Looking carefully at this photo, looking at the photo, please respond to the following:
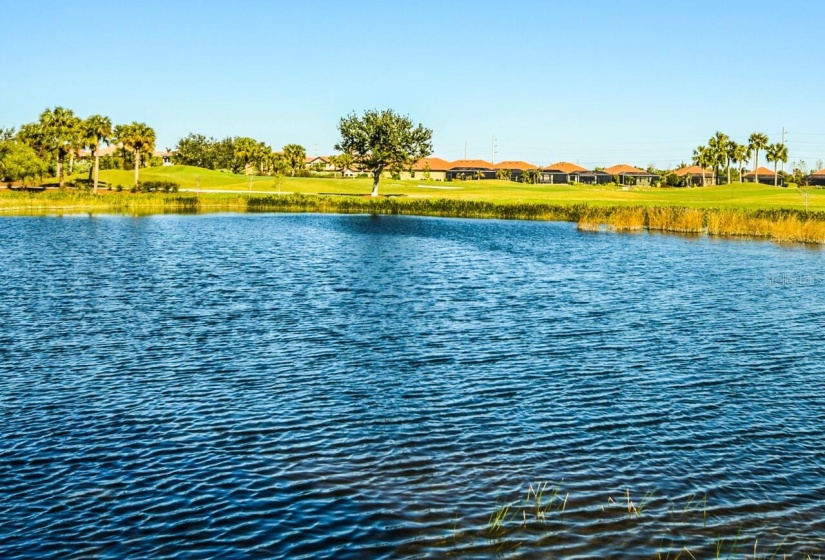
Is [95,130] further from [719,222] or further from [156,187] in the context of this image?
[719,222]

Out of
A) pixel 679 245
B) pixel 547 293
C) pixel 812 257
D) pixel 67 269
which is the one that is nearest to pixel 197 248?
pixel 67 269

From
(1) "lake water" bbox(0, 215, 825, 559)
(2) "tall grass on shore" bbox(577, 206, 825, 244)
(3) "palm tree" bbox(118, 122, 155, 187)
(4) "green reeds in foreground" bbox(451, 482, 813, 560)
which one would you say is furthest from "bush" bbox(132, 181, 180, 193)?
(4) "green reeds in foreground" bbox(451, 482, 813, 560)

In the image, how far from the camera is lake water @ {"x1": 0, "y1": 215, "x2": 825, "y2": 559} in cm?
1258

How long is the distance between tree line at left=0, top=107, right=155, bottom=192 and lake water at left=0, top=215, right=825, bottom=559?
10256cm

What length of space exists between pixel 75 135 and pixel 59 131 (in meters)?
6.62

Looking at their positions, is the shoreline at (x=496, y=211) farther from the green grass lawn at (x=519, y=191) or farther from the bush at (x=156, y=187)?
the green grass lawn at (x=519, y=191)

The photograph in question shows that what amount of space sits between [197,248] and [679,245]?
3676 centimetres

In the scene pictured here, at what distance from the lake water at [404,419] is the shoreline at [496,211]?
3425 centimetres

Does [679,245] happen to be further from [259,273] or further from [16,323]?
[16,323]

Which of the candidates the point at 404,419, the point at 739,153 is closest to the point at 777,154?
the point at 739,153

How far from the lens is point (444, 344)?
26734 millimetres

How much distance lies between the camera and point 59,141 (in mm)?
144625

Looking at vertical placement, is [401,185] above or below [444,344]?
above

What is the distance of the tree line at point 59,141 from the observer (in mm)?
134875
